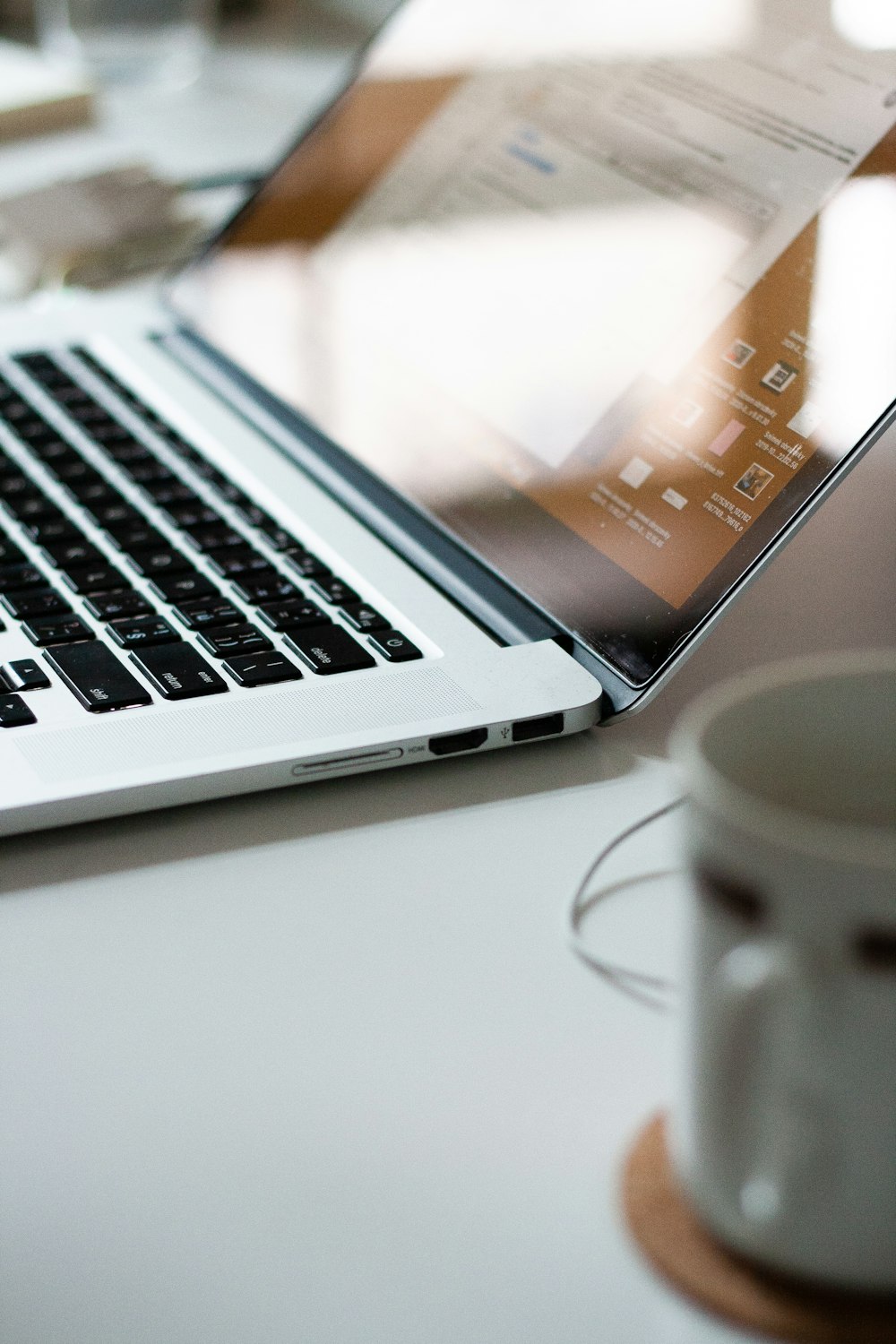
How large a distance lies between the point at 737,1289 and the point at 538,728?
0.23 meters

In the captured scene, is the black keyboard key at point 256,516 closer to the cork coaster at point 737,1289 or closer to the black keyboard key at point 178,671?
the black keyboard key at point 178,671

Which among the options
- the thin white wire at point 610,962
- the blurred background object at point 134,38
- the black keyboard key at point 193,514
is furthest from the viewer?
the blurred background object at point 134,38

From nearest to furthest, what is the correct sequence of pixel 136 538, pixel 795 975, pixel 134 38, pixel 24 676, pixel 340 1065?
pixel 795 975 < pixel 340 1065 < pixel 24 676 < pixel 136 538 < pixel 134 38

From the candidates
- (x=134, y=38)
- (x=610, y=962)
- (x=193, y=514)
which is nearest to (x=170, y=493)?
(x=193, y=514)

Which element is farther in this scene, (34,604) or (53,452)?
(53,452)

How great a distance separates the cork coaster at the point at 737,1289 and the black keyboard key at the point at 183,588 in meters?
0.29

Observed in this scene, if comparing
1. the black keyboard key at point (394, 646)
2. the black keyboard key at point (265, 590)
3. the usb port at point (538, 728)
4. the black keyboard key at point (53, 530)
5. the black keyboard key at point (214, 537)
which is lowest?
the black keyboard key at point (53, 530)

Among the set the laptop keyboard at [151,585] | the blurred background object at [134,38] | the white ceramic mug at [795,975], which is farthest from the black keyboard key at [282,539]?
the blurred background object at [134,38]

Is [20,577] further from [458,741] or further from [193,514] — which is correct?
[458,741]

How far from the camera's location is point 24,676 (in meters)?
0.48

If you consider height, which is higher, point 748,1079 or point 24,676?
point 748,1079

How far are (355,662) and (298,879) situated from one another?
0.09 meters

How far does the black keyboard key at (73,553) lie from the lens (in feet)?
1.86

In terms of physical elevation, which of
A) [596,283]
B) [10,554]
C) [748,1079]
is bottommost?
[10,554]
